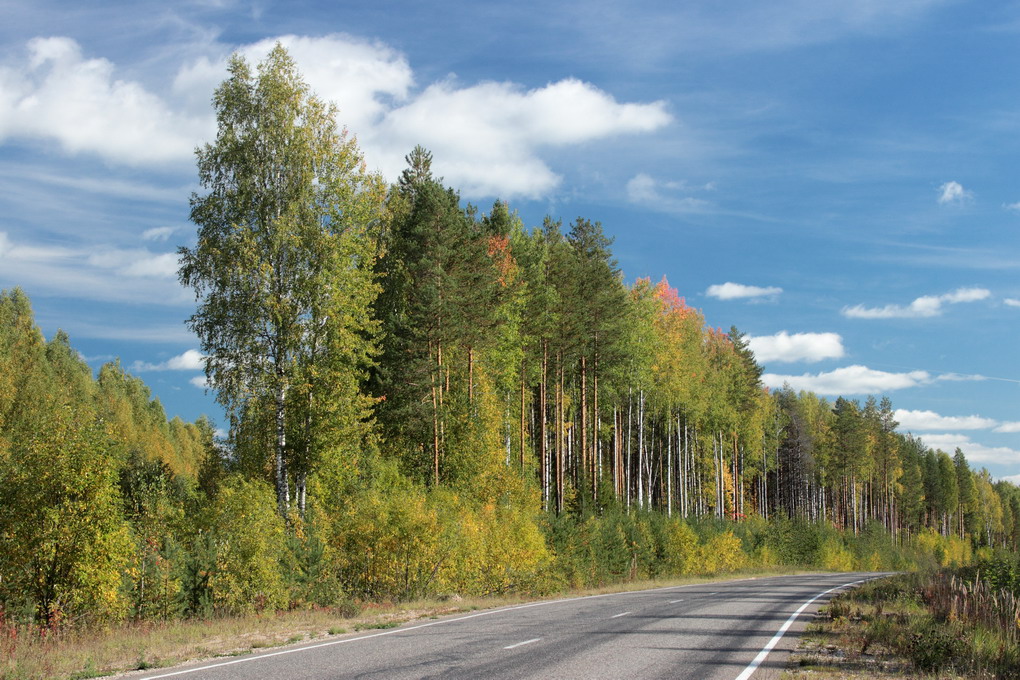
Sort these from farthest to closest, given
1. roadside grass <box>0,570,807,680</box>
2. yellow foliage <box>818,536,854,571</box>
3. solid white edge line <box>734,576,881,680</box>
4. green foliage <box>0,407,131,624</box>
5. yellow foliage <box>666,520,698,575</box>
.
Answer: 1. yellow foliage <box>818,536,854,571</box>
2. yellow foliage <box>666,520,698,575</box>
3. green foliage <box>0,407,131,624</box>
4. roadside grass <box>0,570,807,680</box>
5. solid white edge line <box>734,576,881,680</box>

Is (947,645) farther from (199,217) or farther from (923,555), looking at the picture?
(923,555)

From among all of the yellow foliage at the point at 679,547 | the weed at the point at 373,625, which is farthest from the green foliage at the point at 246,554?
the yellow foliage at the point at 679,547

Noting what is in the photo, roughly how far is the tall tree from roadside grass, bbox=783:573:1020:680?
1677 centimetres

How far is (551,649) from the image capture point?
1248 cm

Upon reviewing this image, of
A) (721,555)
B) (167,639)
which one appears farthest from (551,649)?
(721,555)

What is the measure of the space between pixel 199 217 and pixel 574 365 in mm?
25130

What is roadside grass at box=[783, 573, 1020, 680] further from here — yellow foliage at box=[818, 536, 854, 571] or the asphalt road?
yellow foliage at box=[818, 536, 854, 571]

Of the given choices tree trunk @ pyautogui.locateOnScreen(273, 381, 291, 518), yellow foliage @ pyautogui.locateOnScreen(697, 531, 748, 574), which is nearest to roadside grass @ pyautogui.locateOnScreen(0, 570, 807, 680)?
tree trunk @ pyautogui.locateOnScreen(273, 381, 291, 518)

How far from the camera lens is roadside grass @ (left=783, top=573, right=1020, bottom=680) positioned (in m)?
11.2

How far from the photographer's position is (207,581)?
1823cm

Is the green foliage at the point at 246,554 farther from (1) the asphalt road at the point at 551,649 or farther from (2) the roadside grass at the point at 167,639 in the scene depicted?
(1) the asphalt road at the point at 551,649

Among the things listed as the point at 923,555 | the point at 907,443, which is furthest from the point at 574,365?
the point at 907,443

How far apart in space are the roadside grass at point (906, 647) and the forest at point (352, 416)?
38.1 feet

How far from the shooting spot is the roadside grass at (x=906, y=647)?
11203 mm
